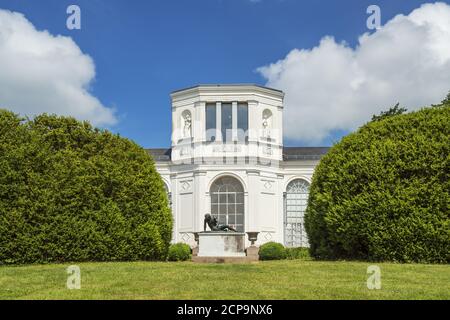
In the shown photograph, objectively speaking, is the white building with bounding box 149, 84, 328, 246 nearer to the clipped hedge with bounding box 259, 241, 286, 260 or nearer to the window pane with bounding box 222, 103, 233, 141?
the window pane with bounding box 222, 103, 233, 141

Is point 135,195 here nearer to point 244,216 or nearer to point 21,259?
point 21,259

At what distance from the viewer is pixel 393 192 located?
18.2 m

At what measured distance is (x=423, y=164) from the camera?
18109 mm

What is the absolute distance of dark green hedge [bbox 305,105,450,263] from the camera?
17875 millimetres

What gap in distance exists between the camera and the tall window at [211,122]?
3844 centimetres

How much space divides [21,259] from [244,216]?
20540 mm

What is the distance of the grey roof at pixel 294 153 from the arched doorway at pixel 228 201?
4665 millimetres

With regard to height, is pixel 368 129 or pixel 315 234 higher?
pixel 368 129

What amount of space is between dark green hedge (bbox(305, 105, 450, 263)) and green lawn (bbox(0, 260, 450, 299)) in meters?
2.71

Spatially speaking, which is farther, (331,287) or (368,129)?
(368,129)

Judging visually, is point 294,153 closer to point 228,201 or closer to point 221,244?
point 228,201

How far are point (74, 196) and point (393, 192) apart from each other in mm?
10535

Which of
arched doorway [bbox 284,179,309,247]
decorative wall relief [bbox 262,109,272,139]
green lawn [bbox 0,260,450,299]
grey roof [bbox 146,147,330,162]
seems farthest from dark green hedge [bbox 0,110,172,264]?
grey roof [bbox 146,147,330,162]
